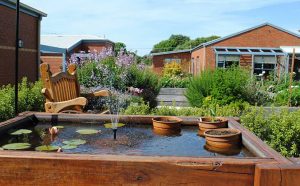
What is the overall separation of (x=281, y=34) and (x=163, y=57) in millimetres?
10368

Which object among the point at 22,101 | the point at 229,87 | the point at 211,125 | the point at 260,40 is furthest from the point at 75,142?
the point at 260,40

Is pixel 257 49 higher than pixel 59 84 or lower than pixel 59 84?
higher

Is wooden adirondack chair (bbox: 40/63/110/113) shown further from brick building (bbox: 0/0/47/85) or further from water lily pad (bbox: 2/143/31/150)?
brick building (bbox: 0/0/47/85)

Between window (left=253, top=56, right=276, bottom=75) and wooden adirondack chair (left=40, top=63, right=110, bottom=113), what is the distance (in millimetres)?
21943

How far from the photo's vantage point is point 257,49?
1080 inches

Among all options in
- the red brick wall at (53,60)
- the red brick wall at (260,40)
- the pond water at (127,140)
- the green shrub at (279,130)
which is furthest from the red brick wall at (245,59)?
the pond water at (127,140)

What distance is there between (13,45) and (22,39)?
757 mm

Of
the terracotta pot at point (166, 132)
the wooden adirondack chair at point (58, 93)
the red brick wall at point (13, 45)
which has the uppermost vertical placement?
the red brick wall at point (13, 45)

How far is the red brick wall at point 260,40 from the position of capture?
28094mm

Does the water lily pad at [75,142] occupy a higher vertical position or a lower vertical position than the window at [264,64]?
lower

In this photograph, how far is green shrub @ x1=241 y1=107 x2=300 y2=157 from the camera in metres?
4.63

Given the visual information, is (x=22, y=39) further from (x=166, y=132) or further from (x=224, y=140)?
(x=224, y=140)

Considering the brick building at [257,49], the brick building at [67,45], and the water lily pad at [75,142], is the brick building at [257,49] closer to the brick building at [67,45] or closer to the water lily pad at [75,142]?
the brick building at [67,45]

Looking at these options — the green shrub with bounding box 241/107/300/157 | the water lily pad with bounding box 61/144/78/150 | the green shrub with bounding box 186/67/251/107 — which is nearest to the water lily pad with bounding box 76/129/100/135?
the water lily pad with bounding box 61/144/78/150
